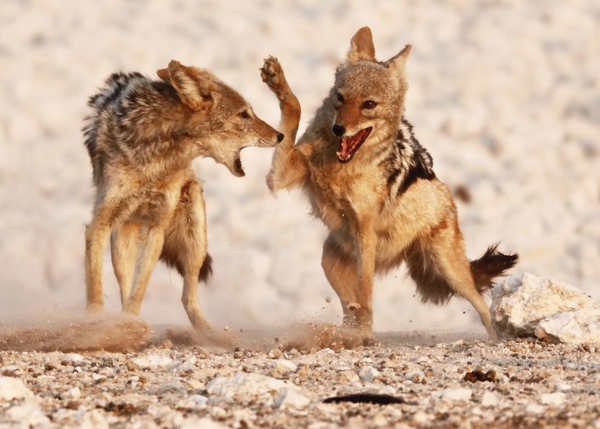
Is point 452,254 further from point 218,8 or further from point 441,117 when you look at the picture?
point 218,8

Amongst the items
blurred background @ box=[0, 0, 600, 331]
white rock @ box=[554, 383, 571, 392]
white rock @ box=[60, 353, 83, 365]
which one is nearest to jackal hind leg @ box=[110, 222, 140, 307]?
blurred background @ box=[0, 0, 600, 331]

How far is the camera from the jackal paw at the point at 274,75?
6.16 m

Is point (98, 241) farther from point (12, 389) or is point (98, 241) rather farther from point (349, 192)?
point (12, 389)

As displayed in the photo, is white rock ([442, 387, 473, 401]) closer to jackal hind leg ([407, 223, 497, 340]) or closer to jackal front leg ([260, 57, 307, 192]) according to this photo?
jackal front leg ([260, 57, 307, 192])

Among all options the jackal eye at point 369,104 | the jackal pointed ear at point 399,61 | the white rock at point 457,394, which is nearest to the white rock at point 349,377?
the white rock at point 457,394

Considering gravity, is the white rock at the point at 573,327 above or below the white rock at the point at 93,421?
above

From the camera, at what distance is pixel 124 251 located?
689cm

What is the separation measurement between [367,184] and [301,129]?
276cm

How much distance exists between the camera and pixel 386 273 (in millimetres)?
7793

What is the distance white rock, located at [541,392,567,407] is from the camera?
10.6ft

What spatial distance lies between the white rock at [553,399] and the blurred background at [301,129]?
496cm

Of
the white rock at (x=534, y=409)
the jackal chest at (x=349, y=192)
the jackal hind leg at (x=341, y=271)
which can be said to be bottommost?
the white rock at (x=534, y=409)

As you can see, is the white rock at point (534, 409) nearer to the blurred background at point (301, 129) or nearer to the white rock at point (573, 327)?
the white rock at point (573, 327)

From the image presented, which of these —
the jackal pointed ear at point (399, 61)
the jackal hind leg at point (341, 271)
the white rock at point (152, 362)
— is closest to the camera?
the white rock at point (152, 362)
